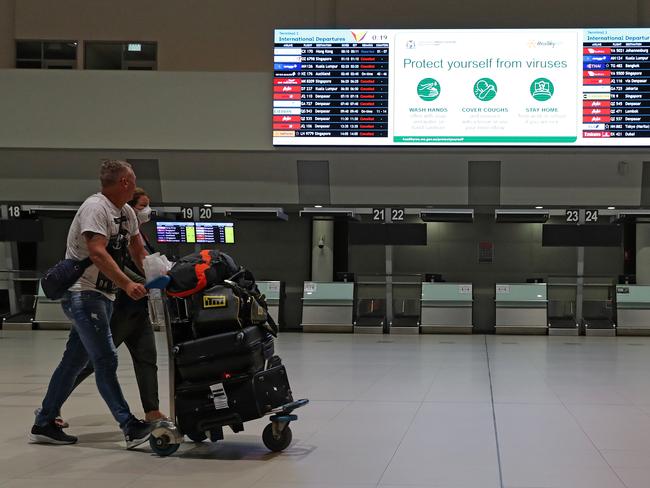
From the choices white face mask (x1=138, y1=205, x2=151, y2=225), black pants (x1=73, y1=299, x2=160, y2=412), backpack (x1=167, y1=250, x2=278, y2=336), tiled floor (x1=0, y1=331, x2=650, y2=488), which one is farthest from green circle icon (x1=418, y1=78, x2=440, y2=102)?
backpack (x1=167, y1=250, x2=278, y2=336)

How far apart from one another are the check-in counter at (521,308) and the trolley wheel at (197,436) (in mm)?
13805

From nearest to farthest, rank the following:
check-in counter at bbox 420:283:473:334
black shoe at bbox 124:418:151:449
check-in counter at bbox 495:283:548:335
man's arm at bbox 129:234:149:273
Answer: black shoe at bbox 124:418:151:449
man's arm at bbox 129:234:149:273
check-in counter at bbox 495:283:548:335
check-in counter at bbox 420:283:473:334

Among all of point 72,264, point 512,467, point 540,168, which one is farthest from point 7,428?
point 540,168

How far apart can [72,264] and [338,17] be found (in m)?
13.7

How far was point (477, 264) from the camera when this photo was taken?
19.1 meters

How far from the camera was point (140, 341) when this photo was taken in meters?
5.18

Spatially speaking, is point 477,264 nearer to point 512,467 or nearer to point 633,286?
point 633,286

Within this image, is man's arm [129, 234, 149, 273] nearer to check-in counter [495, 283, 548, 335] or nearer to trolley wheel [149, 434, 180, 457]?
trolley wheel [149, 434, 180, 457]

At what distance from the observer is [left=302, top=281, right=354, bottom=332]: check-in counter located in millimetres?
17984

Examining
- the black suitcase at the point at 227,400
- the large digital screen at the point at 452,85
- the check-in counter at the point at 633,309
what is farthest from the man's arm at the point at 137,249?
the check-in counter at the point at 633,309

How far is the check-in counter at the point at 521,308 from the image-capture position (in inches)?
696

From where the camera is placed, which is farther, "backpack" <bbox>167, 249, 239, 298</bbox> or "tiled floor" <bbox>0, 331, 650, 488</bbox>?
"backpack" <bbox>167, 249, 239, 298</bbox>

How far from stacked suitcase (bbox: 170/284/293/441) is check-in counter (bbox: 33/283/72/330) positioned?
1424 cm

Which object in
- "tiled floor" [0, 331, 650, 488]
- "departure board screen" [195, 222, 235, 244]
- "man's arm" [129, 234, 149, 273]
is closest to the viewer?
"tiled floor" [0, 331, 650, 488]
